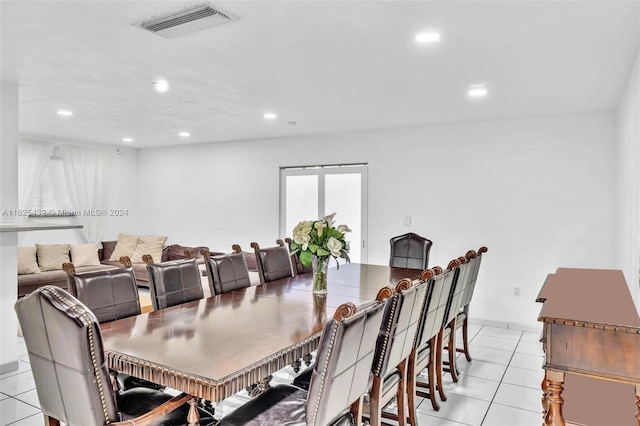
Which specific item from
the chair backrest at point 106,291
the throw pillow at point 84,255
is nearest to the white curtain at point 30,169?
the throw pillow at point 84,255

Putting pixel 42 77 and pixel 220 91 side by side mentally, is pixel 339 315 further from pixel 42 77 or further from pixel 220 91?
pixel 42 77

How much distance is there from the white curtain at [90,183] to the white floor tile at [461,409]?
6.73m

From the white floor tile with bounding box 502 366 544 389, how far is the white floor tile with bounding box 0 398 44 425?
3.56 m

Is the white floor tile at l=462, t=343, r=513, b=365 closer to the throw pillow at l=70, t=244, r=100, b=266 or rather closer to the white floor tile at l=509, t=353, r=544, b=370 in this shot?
the white floor tile at l=509, t=353, r=544, b=370

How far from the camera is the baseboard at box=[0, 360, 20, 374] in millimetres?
3654

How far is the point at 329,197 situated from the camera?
21.6 feet

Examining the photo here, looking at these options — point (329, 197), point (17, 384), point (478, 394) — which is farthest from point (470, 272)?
point (17, 384)

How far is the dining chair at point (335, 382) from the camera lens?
5.36 ft

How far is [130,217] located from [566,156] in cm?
744

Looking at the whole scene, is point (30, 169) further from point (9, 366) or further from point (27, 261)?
point (9, 366)

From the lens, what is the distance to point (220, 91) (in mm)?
4031

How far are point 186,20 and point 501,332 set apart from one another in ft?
15.4

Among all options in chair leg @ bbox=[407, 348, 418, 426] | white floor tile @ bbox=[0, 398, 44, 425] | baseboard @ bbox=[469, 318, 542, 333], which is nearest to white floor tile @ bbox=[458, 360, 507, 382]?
chair leg @ bbox=[407, 348, 418, 426]

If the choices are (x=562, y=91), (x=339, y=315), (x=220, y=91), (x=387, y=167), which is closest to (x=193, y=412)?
(x=339, y=315)
